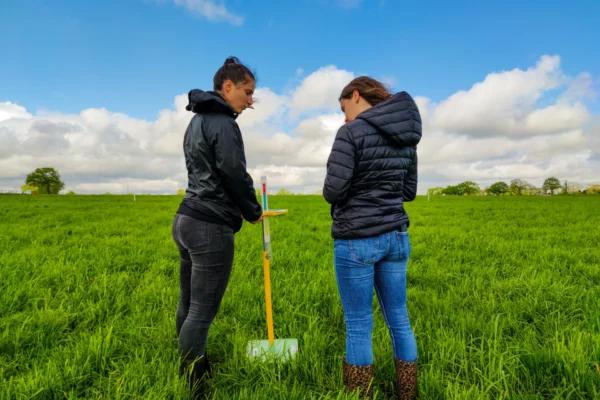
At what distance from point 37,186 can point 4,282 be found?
331 ft

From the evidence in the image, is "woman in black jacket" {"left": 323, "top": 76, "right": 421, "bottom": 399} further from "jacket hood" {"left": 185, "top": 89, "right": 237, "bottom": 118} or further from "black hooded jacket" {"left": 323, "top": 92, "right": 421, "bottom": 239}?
"jacket hood" {"left": 185, "top": 89, "right": 237, "bottom": 118}

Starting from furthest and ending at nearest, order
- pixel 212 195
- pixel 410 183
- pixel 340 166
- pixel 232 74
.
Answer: pixel 410 183 < pixel 232 74 < pixel 212 195 < pixel 340 166

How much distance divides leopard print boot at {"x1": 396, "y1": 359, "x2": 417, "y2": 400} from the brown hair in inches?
67.8

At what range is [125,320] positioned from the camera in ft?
13.5

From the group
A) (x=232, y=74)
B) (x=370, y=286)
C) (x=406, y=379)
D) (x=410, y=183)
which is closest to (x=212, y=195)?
(x=232, y=74)

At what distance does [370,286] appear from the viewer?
2.34 meters

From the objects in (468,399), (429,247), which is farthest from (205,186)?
(429,247)

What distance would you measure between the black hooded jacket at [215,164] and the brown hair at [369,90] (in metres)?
0.77

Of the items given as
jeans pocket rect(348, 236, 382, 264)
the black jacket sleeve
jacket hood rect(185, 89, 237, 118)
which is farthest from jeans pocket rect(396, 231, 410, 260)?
jacket hood rect(185, 89, 237, 118)

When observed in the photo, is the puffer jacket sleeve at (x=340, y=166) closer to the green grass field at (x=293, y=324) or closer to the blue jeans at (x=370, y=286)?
the blue jeans at (x=370, y=286)

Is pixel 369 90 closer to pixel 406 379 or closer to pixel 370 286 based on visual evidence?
pixel 370 286

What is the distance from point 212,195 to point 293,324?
2.01 metres

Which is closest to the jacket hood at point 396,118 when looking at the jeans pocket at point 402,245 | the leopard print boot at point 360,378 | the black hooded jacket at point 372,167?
the black hooded jacket at point 372,167

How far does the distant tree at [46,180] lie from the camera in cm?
8925
